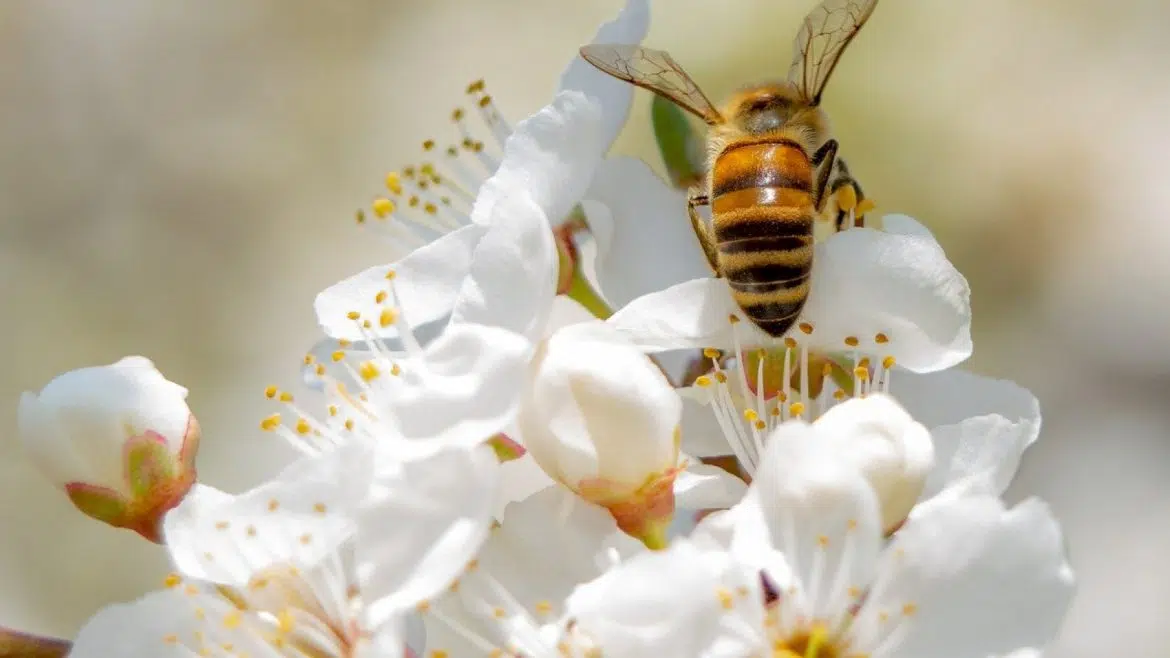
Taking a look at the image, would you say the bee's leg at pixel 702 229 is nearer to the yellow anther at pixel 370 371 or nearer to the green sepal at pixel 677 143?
the green sepal at pixel 677 143

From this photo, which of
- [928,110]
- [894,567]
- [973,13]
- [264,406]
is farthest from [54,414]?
[973,13]

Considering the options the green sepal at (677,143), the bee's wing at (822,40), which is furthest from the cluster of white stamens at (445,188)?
the bee's wing at (822,40)

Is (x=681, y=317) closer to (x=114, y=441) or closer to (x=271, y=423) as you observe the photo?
(x=271, y=423)

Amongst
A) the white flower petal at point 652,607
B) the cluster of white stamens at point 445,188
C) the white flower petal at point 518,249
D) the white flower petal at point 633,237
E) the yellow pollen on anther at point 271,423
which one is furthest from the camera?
the cluster of white stamens at point 445,188

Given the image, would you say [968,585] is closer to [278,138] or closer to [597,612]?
[597,612]

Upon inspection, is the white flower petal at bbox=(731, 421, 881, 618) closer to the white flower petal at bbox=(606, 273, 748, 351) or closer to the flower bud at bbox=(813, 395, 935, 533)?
the flower bud at bbox=(813, 395, 935, 533)

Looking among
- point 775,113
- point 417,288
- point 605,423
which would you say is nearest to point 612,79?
point 775,113
